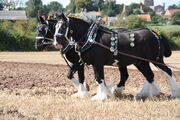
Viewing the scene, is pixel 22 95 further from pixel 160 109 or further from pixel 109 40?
pixel 160 109

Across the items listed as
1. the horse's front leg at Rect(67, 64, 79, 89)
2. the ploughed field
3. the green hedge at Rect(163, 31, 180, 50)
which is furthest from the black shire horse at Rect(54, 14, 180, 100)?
the green hedge at Rect(163, 31, 180, 50)

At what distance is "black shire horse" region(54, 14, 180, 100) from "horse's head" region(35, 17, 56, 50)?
0.38 metres

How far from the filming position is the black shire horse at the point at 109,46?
9062 millimetres

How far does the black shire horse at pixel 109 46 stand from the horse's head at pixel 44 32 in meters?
0.38

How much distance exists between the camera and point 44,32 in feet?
31.2

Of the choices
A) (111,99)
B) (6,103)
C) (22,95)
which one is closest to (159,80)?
(111,99)

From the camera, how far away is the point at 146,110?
775 cm

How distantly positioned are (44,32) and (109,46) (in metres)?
1.55

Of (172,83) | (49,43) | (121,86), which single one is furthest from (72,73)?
(172,83)

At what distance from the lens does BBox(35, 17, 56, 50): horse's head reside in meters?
9.49

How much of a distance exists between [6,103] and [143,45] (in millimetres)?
3244

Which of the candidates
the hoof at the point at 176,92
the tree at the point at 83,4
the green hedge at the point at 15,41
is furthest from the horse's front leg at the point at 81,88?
the tree at the point at 83,4

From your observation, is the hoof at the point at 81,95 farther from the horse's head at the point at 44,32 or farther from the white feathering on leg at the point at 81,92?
the horse's head at the point at 44,32

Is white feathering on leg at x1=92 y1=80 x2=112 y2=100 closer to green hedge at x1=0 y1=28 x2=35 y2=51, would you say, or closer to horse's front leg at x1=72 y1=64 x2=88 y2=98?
horse's front leg at x1=72 y1=64 x2=88 y2=98
